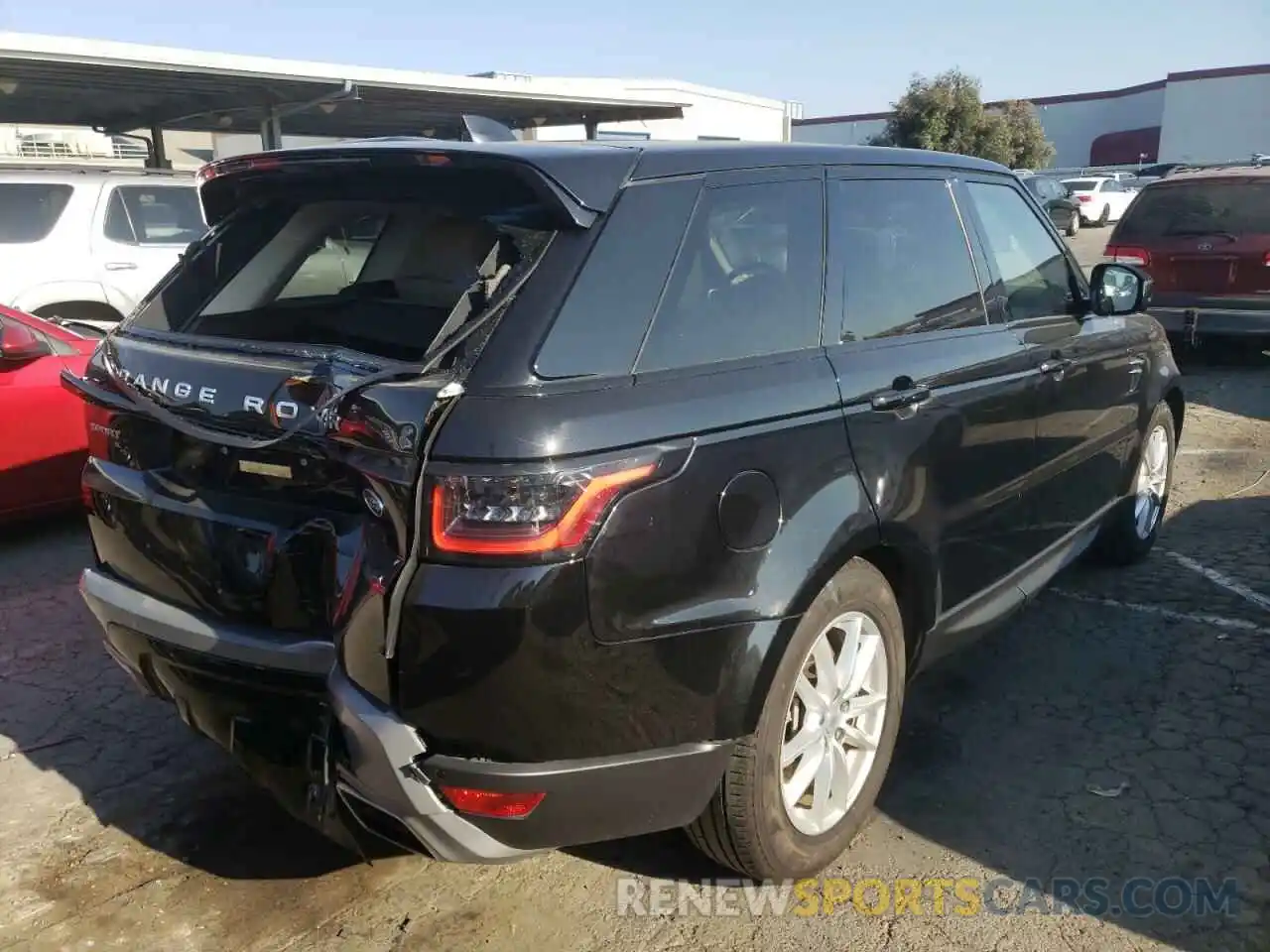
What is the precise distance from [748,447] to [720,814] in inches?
34.7

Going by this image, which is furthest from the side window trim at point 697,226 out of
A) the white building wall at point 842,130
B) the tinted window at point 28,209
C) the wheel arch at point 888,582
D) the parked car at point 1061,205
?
the white building wall at point 842,130

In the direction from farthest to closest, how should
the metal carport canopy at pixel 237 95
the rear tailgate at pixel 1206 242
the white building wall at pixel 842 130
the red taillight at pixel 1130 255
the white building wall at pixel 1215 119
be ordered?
the white building wall at pixel 842 130 < the white building wall at pixel 1215 119 < the metal carport canopy at pixel 237 95 < the red taillight at pixel 1130 255 < the rear tailgate at pixel 1206 242

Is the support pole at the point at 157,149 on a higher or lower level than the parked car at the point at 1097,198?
higher

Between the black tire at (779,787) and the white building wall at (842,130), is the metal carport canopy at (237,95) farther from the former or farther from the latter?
the white building wall at (842,130)

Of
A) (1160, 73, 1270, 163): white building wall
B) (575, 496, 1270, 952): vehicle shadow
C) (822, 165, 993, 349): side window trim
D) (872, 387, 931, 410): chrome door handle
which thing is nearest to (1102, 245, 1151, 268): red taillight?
(575, 496, 1270, 952): vehicle shadow

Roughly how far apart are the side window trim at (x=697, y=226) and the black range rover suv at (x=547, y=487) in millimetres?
11

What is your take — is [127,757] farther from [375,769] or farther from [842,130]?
[842,130]

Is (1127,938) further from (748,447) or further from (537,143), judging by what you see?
(537,143)

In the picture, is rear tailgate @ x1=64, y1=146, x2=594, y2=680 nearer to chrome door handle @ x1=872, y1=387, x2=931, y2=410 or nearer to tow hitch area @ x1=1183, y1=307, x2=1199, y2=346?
chrome door handle @ x1=872, y1=387, x2=931, y2=410

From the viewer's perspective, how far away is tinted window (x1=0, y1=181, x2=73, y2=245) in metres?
8.27

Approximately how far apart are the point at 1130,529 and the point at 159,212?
26.3 feet

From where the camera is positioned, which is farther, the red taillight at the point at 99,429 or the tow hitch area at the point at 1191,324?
the tow hitch area at the point at 1191,324

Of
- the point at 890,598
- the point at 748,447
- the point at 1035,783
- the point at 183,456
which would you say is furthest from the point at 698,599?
the point at 1035,783

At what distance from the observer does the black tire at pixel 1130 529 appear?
4754 mm
